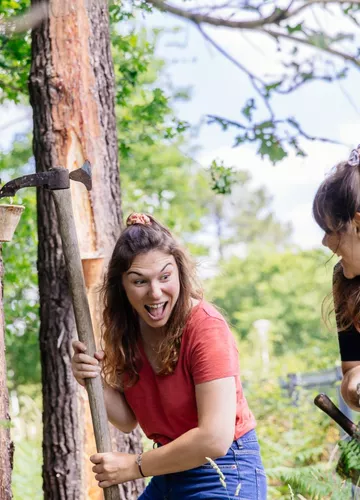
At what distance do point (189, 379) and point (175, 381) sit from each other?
5 cm

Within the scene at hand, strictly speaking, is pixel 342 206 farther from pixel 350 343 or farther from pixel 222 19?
pixel 222 19

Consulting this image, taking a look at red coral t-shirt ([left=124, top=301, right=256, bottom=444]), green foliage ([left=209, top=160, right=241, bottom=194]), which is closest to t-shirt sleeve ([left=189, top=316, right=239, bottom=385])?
red coral t-shirt ([left=124, top=301, right=256, bottom=444])

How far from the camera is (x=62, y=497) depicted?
4141 millimetres

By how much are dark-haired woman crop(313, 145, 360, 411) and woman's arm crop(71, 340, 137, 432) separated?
778mm

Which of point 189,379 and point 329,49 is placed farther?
point 329,49

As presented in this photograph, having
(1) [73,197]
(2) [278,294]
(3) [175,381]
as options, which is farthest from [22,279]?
(2) [278,294]

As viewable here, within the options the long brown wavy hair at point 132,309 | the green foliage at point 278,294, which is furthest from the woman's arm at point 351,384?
the green foliage at point 278,294

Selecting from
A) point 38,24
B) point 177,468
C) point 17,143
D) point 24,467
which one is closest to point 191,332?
point 177,468

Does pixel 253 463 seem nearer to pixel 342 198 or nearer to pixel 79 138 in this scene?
pixel 342 198

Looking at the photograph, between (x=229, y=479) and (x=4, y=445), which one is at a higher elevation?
(x=4, y=445)

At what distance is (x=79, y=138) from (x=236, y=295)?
90.4 ft

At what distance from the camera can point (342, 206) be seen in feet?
8.44


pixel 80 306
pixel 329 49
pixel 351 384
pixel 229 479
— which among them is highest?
pixel 329 49

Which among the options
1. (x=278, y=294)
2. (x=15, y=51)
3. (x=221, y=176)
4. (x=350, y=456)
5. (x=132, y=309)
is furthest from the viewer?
(x=278, y=294)
